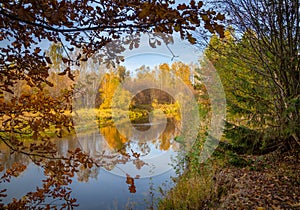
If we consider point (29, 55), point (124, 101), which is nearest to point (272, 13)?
point (124, 101)

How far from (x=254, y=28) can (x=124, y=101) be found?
2571 millimetres

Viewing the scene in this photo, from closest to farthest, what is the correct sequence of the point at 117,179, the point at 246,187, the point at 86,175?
the point at 246,187
the point at 117,179
the point at 86,175

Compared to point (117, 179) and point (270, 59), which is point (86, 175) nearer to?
point (117, 179)

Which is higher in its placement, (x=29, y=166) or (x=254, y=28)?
(x=254, y=28)

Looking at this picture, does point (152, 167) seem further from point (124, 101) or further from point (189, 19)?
point (189, 19)

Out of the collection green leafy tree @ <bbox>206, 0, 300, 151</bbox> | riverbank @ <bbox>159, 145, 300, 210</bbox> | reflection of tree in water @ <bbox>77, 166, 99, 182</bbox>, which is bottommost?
reflection of tree in water @ <bbox>77, 166, 99, 182</bbox>

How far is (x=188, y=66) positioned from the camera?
7273 millimetres

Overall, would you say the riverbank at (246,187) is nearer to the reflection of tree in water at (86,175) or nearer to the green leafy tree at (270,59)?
the green leafy tree at (270,59)

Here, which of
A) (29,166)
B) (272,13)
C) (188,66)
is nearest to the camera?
(272,13)

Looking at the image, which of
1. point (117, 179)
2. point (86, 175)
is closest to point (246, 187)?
point (117, 179)

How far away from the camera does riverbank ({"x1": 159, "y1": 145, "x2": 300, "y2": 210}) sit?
2678mm

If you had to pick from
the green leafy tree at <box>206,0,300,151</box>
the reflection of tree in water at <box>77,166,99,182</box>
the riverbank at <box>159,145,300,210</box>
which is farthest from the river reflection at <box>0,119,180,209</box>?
the green leafy tree at <box>206,0,300,151</box>

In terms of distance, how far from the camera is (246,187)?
3.18m

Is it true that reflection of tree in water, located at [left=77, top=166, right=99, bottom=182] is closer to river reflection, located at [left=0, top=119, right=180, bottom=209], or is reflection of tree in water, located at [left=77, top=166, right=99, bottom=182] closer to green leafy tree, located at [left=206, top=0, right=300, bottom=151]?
river reflection, located at [left=0, top=119, right=180, bottom=209]
